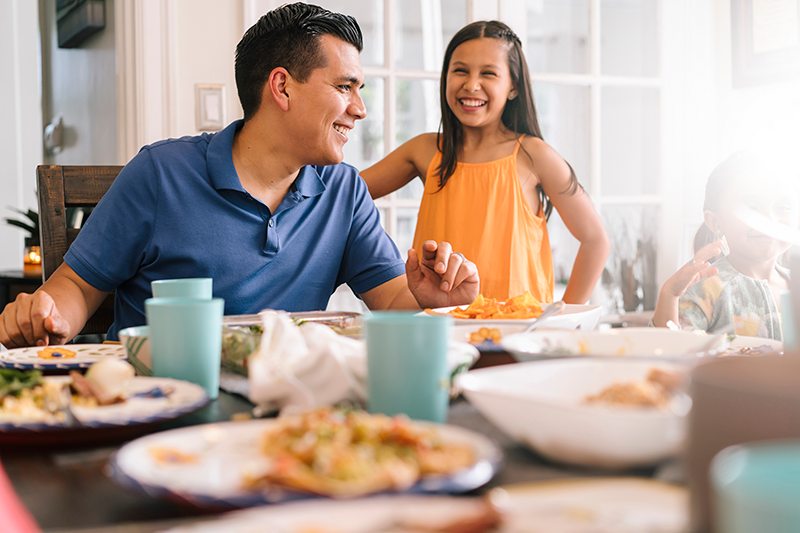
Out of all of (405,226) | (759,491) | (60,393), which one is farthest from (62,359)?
(405,226)

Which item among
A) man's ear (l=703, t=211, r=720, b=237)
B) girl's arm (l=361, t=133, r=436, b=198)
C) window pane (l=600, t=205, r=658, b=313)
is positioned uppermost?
girl's arm (l=361, t=133, r=436, b=198)

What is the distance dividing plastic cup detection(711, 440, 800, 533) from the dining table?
0.53 ft

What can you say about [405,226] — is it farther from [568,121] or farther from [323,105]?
[323,105]

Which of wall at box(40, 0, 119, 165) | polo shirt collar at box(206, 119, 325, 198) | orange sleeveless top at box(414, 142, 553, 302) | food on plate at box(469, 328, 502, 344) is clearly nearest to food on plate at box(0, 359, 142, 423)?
food on plate at box(469, 328, 502, 344)

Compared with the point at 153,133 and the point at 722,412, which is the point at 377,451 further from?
the point at 153,133

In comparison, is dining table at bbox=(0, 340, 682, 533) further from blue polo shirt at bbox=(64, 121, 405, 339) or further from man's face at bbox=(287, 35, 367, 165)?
man's face at bbox=(287, 35, 367, 165)

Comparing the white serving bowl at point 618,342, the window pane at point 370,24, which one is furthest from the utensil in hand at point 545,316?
the window pane at point 370,24

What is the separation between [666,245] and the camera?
3088 millimetres

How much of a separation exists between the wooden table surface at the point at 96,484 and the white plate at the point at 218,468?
2cm

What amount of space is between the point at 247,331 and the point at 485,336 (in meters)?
0.33

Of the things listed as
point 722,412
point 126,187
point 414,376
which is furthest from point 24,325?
point 722,412

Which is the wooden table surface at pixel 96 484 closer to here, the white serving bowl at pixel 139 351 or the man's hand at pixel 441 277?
the white serving bowl at pixel 139 351

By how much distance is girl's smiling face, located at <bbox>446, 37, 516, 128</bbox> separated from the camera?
215 cm

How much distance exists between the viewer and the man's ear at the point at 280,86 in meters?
1.66
